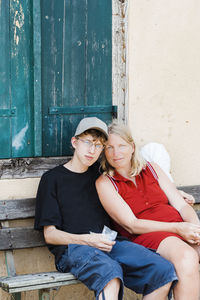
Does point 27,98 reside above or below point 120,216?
above

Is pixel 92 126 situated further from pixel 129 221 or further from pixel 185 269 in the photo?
pixel 185 269

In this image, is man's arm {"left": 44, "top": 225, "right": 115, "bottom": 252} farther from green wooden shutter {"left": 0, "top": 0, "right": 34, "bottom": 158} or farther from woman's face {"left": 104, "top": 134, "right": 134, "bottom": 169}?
green wooden shutter {"left": 0, "top": 0, "right": 34, "bottom": 158}

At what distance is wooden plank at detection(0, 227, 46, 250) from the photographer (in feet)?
11.3

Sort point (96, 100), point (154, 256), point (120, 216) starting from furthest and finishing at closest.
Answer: point (96, 100) → point (120, 216) → point (154, 256)

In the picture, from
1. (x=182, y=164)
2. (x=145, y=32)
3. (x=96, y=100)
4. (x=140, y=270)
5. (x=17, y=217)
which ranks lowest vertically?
(x=140, y=270)

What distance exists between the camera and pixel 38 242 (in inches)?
140

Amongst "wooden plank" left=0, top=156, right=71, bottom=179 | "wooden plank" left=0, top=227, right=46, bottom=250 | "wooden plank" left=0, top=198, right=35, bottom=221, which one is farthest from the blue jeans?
"wooden plank" left=0, top=156, right=71, bottom=179

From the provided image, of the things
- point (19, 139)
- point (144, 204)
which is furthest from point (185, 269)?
point (19, 139)

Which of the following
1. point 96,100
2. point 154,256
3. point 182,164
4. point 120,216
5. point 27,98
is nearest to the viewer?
point 154,256

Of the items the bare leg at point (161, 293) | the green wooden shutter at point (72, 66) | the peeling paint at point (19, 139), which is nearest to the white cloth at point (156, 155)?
the green wooden shutter at point (72, 66)

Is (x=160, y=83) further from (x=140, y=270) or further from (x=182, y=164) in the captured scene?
(x=140, y=270)

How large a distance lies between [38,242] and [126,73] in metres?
1.47

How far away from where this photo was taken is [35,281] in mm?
3023

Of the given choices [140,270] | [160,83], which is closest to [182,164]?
[160,83]
